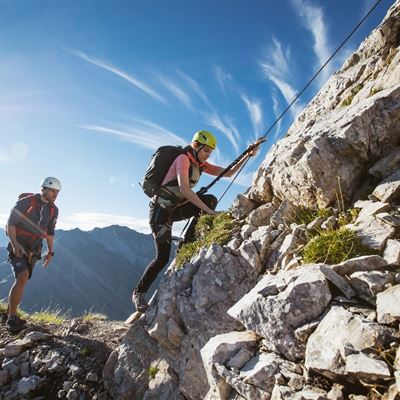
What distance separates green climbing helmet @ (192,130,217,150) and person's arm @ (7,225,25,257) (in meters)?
7.01

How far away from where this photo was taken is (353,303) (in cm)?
395

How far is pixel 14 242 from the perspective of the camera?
10.6 metres

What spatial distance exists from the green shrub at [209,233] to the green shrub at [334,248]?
10.3 ft

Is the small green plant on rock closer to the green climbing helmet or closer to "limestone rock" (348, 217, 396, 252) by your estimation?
"limestone rock" (348, 217, 396, 252)

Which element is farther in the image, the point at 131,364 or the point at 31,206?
the point at 31,206

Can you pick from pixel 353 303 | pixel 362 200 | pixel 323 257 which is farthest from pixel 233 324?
pixel 362 200

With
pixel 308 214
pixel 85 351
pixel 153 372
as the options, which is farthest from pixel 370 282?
pixel 85 351

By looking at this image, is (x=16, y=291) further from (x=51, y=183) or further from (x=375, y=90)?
(x=375, y=90)

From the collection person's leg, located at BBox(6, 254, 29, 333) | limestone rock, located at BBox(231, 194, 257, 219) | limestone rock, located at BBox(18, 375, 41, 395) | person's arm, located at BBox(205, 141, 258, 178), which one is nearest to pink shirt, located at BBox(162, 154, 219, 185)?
limestone rock, located at BBox(231, 194, 257, 219)

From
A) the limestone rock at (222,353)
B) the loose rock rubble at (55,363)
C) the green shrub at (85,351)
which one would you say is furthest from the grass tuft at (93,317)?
the limestone rock at (222,353)

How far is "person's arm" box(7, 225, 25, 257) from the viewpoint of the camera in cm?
1062

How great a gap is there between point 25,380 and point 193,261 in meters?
5.39

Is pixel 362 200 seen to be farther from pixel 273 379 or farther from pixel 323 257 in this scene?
pixel 273 379

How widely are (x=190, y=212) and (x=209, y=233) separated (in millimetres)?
1353
